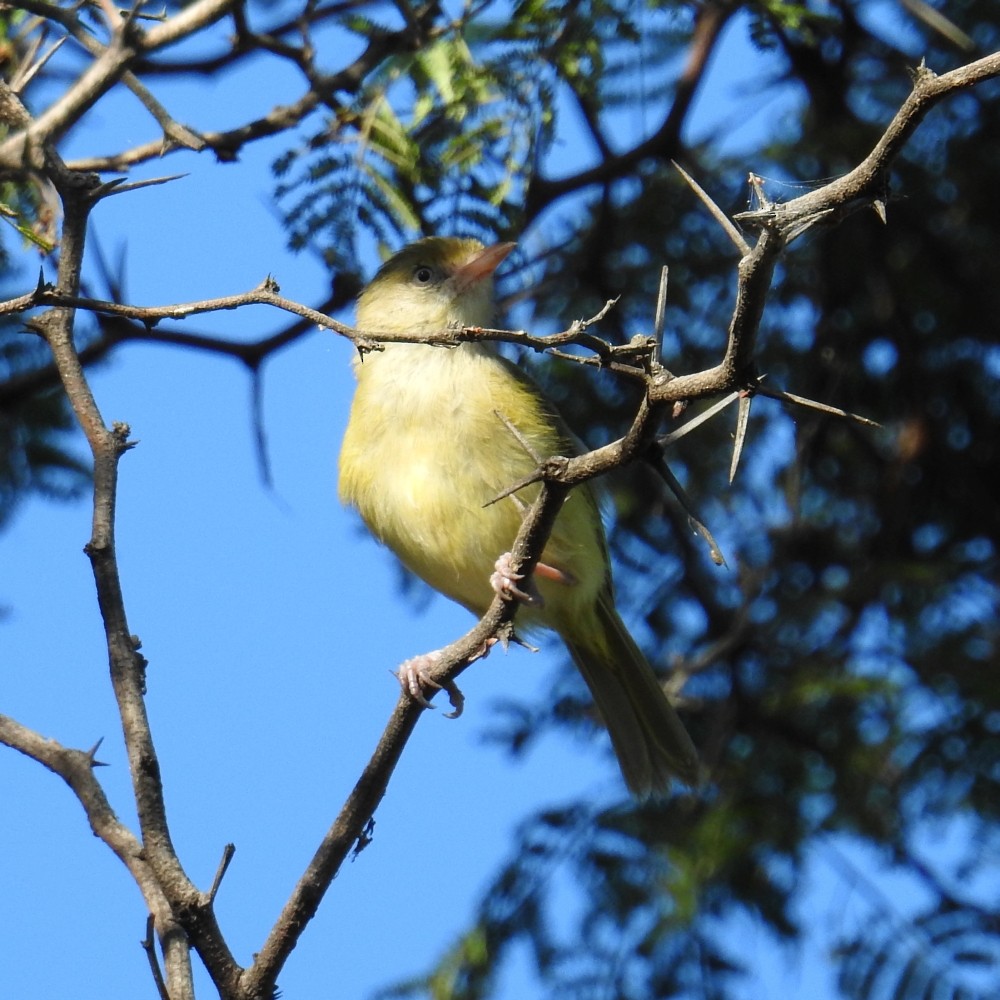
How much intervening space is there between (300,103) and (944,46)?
2313mm

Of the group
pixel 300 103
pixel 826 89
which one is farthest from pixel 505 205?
pixel 826 89

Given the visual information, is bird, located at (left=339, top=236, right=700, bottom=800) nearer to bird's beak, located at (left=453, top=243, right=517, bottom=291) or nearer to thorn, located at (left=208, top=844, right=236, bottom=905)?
bird's beak, located at (left=453, top=243, right=517, bottom=291)

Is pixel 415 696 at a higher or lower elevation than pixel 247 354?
lower

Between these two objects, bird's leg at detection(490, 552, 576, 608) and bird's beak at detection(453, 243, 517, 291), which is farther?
bird's beak at detection(453, 243, 517, 291)

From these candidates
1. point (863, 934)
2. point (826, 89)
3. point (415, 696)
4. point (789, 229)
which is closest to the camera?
point (789, 229)

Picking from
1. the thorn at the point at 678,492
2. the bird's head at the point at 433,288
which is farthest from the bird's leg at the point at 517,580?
the bird's head at the point at 433,288

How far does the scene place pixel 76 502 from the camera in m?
5.25

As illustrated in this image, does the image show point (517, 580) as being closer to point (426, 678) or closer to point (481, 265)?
point (426, 678)

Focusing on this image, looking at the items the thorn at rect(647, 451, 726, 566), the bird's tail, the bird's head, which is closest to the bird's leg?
the bird's tail

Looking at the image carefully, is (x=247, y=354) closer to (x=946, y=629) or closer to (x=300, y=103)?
(x=300, y=103)

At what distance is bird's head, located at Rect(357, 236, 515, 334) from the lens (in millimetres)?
5410

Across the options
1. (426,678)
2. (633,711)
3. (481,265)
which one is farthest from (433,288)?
(426,678)

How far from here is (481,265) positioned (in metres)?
5.26

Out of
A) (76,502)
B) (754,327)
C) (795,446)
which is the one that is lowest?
(754,327)
